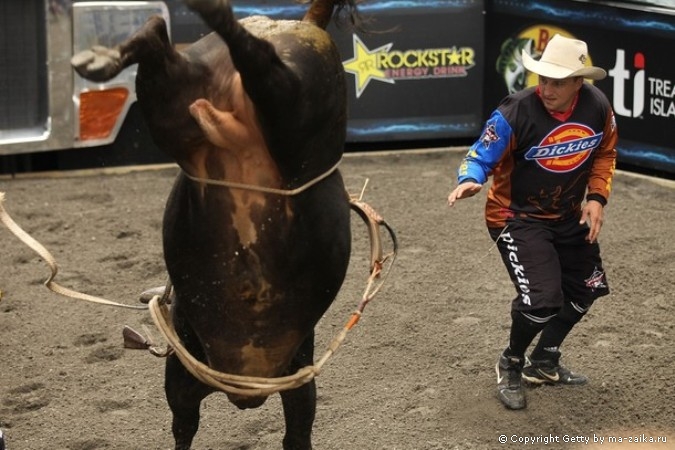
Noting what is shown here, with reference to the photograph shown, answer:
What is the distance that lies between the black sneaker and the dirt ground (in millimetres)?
49

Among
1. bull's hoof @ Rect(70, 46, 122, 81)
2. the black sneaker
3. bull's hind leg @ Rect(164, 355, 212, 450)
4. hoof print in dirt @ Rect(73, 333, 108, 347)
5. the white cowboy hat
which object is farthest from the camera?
hoof print in dirt @ Rect(73, 333, 108, 347)

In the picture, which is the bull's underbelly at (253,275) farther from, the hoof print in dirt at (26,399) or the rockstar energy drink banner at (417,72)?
the rockstar energy drink banner at (417,72)

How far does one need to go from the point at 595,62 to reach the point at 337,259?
5.47 meters

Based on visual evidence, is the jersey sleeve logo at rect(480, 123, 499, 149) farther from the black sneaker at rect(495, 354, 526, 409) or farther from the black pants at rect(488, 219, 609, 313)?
the black sneaker at rect(495, 354, 526, 409)

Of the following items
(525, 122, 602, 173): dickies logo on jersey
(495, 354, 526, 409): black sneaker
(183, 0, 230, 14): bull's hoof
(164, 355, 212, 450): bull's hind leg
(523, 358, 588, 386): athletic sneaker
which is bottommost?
(523, 358, 588, 386): athletic sneaker

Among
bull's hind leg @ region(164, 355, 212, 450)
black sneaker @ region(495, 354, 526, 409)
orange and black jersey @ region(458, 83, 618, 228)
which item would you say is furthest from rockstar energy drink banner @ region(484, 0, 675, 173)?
bull's hind leg @ region(164, 355, 212, 450)

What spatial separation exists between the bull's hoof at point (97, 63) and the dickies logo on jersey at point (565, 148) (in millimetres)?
2598

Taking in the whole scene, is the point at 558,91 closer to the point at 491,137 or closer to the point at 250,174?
the point at 491,137

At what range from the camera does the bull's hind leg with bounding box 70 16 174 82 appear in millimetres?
2381

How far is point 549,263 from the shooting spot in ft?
15.6

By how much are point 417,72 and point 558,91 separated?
4026 mm

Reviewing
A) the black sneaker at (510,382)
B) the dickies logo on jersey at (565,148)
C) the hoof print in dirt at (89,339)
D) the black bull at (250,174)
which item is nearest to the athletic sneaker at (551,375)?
the black sneaker at (510,382)

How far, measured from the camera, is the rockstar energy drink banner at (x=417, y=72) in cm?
848

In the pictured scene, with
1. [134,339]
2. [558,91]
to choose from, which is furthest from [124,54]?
[558,91]
